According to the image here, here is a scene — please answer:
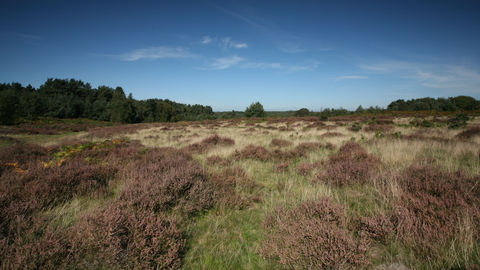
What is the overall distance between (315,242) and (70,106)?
66381 millimetres

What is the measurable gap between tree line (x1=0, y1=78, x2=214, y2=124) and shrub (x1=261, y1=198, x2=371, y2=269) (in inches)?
1472

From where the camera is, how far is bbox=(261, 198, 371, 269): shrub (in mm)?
1934

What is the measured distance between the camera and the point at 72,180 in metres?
4.01

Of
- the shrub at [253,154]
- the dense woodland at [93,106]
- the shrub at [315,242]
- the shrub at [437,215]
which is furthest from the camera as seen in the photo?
the dense woodland at [93,106]

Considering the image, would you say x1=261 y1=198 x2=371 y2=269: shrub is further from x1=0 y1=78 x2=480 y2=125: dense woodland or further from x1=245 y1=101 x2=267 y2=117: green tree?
x1=245 y1=101 x2=267 y2=117: green tree

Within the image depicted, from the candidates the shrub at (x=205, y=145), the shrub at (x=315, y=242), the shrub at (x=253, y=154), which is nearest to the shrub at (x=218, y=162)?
the shrub at (x=253, y=154)

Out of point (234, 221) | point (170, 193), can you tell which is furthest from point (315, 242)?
point (170, 193)

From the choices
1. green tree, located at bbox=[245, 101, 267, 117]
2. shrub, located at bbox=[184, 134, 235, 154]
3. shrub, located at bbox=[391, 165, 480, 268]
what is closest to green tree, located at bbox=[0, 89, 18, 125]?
shrub, located at bbox=[184, 134, 235, 154]

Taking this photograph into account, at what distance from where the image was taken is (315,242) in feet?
6.98

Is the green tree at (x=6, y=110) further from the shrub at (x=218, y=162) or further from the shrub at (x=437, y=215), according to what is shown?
the shrub at (x=437, y=215)

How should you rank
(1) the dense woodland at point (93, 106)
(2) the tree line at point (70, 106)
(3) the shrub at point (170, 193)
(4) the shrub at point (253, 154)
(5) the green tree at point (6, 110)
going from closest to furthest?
(3) the shrub at point (170, 193), (4) the shrub at point (253, 154), (5) the green tree at point (6, 110), (2) the tree line at point (70, 106), (1) the dense woodland at point (93, 106)

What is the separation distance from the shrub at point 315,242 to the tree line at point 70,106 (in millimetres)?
37378

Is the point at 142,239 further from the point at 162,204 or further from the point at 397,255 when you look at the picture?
the point at 397,255

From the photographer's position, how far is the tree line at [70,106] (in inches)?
1162
